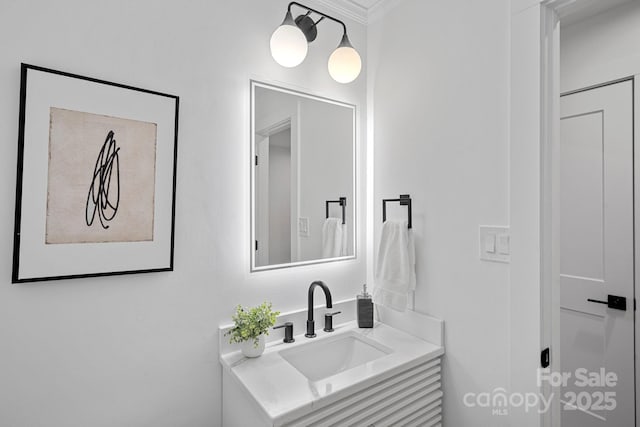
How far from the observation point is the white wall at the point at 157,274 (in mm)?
965

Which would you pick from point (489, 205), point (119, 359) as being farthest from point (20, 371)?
point (489, 205)

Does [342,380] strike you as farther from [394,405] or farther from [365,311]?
[365,311]

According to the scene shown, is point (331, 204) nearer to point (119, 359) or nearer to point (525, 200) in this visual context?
point (525, 200)

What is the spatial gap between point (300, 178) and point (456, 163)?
69cm

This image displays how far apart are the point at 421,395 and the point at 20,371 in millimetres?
1372

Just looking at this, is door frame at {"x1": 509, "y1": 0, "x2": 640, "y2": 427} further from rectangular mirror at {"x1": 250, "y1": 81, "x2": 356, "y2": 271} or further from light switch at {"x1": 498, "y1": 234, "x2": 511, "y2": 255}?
rectangular mirror at {"x1": 250, "y1": 81, "x2": 356, "y2": 271}

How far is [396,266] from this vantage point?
148 cm

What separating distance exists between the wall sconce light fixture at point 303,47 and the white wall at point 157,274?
0.12m

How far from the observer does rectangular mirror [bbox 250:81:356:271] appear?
1422 millimetres

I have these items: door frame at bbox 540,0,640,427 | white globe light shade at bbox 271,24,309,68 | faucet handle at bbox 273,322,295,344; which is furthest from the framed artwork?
door frame at bbox 540,0,640,427

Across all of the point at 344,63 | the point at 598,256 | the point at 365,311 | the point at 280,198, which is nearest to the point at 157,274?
the point at 280,198

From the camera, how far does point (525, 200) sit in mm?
1119

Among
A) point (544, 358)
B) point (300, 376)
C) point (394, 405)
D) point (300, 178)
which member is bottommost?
point (394, 405)

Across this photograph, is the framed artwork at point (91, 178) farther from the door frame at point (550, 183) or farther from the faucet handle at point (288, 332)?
the door frame at point (550, 183)
